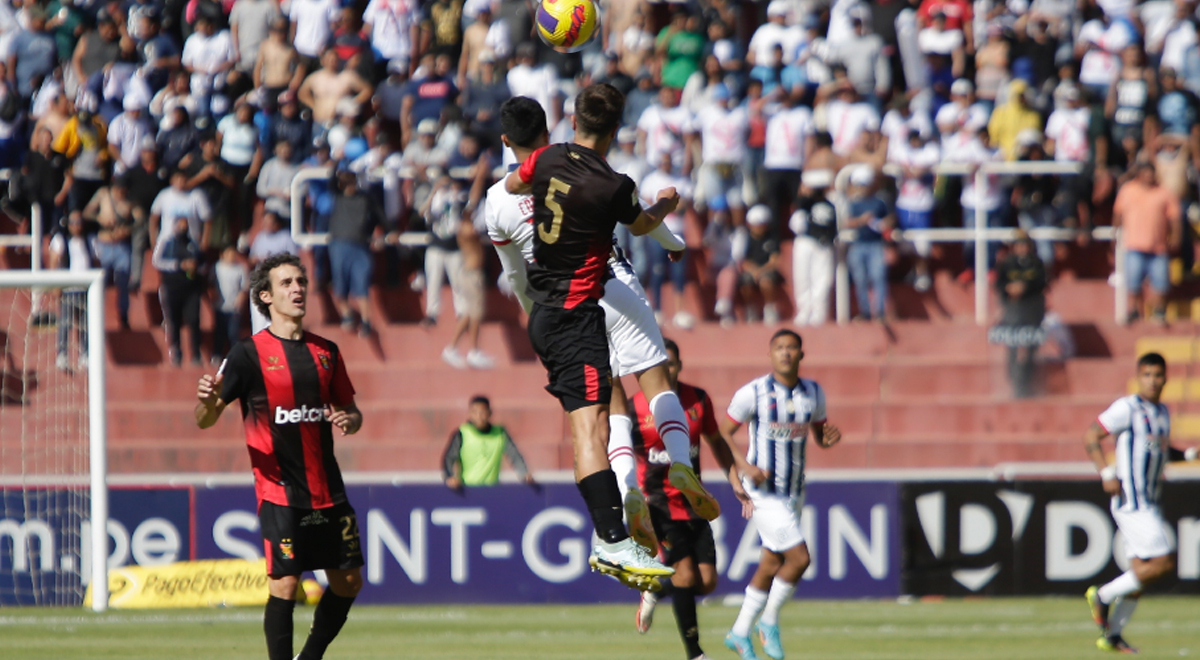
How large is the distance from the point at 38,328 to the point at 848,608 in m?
7.73

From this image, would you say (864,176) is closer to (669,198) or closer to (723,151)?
(723,151)

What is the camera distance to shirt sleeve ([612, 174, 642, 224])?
23.8 ft

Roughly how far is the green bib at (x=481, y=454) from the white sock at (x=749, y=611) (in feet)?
16.1

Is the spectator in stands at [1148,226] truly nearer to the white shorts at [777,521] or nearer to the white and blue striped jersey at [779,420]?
the white and blue striped jersey at [779,420]

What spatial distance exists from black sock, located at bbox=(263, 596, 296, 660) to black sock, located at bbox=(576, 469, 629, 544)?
1831 mm

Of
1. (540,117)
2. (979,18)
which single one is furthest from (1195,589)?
(540,117)

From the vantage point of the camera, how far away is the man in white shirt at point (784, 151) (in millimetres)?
18422

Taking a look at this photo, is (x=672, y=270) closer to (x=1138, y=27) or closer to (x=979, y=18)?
(x=979, y=18)

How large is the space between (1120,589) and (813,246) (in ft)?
22.8

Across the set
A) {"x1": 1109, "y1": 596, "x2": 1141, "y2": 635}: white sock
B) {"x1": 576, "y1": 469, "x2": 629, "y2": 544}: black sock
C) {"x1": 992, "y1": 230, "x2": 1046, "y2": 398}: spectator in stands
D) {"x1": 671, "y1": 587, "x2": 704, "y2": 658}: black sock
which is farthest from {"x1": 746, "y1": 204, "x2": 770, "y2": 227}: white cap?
{"x1": 576, "y1": 469, "x2": 629, "y2": 544}: black sock

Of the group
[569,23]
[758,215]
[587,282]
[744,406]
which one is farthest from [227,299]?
[587,282]

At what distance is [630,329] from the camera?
7.85 metres

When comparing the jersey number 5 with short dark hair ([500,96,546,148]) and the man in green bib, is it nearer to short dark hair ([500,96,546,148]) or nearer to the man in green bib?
short dark hair ([500,96,546,148])

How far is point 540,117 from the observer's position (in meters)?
7.57
